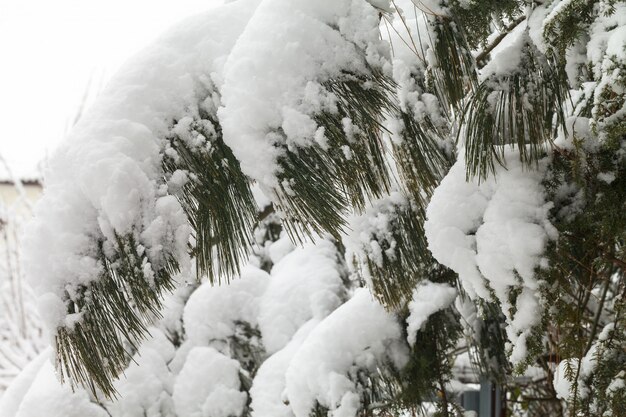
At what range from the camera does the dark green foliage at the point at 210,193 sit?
1.10m

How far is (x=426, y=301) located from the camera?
69.6 inches

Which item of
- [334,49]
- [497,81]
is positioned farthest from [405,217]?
[334,49]

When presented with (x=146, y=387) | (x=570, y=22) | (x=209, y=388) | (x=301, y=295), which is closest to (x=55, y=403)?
(x=146, y=387)

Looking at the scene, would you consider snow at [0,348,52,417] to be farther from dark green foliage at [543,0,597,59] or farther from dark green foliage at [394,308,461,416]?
dark green foliage at [543,0,597,59]

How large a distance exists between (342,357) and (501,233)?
90 centimetres

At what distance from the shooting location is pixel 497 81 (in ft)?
3.64

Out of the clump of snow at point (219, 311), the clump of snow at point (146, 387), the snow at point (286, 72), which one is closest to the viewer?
the snow at point (286, 72)

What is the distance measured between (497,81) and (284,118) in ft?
1.27

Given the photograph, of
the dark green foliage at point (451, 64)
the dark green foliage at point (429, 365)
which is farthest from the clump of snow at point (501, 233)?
the dark green foliage at point (429, 365)

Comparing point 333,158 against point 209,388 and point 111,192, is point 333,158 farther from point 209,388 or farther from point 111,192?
point 209,388

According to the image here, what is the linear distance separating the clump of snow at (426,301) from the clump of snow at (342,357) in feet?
0.22

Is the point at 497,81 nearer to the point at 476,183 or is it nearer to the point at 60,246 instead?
the point at 476,183

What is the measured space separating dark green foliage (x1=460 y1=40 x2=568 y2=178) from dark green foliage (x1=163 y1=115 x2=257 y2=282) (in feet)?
1.35

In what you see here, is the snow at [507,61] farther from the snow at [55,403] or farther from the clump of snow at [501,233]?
the snow at [55,403]
